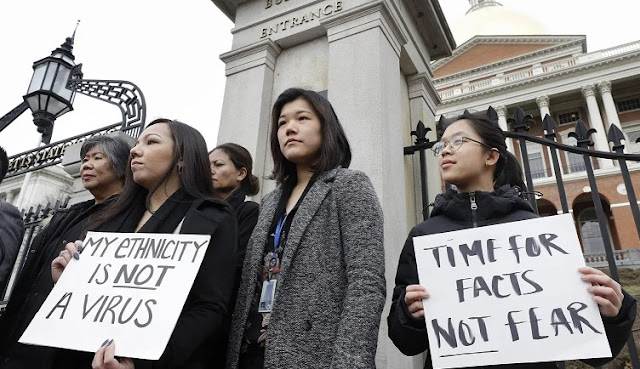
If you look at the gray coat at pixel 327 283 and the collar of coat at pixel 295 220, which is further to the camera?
the collar of coat at pixel 295 220

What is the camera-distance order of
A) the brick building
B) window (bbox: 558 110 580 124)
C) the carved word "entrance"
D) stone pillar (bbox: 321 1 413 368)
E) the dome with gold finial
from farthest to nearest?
1. the dome with gold finial
2. window (bbox: 558 110 580 124)
3. the brick building
4. the carved word "entrance"
5. stone pillar (bbox: 321 1 413 368)

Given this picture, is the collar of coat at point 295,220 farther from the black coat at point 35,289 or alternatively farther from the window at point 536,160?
the window at point 536,160

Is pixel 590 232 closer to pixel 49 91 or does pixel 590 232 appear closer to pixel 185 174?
pixel 49 91

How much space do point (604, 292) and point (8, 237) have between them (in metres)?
2.93

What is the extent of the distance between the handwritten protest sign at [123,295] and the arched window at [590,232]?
97.8 ft

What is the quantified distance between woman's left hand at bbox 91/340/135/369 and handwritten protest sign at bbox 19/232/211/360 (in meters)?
0.02

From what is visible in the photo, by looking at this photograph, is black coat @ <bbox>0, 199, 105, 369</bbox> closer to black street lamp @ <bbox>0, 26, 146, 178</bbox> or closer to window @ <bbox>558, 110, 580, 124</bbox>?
black street lamp @ <bbox>0, 26, 146, 178</bbox>

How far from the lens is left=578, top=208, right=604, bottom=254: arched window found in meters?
26.2

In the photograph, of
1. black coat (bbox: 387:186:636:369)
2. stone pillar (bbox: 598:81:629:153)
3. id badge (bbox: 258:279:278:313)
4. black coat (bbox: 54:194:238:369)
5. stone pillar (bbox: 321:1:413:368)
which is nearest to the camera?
black coat (bbox: 54:194:238:369)

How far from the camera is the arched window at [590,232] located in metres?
26.2

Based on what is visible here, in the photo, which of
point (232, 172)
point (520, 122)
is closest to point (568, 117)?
point (520, 122)

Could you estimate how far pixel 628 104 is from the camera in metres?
30.6

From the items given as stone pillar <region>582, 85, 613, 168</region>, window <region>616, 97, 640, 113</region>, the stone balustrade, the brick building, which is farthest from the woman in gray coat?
window <region>616, 97, 640, 113</region>

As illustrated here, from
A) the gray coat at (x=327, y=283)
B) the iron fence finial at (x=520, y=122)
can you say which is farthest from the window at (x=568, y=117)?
the gray coat at (x=327, y=283)
